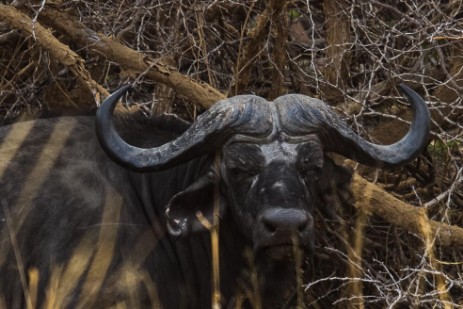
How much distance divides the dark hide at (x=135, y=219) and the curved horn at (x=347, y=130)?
10 centimetres

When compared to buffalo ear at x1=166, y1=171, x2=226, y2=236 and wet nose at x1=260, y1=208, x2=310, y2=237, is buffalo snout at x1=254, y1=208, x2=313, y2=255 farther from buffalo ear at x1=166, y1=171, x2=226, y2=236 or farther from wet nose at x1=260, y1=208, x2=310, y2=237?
buffalo ear at x1=166, y1=171, x2=226, y2=236

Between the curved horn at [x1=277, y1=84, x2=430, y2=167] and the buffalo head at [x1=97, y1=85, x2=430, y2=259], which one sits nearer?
the buffalo head at [x1=97, y1=85, x2=430, y2=259]

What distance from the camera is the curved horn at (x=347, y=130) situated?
16.6 ft

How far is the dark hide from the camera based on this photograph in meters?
4.98

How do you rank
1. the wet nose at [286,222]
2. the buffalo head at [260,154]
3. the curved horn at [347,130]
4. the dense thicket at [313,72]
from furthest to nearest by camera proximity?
the dense thicket at [313,72] < the curved horn at [347,130] < the buffalo head at [260,154] < the wet nose at [286,222]

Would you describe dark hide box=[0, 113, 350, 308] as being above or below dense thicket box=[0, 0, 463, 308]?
above

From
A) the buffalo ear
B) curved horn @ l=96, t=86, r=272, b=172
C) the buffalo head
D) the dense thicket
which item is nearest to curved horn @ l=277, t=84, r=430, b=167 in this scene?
the buffalo head

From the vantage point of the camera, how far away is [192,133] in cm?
504

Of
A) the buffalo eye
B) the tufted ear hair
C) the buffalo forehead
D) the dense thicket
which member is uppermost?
the buffalo forehead

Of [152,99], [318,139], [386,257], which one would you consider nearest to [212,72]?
[152,99]

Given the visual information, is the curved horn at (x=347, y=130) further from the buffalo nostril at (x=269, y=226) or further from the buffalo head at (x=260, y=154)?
the buffalo nostril at (x=269, y=226)

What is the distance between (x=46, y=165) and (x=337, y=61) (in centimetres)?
191

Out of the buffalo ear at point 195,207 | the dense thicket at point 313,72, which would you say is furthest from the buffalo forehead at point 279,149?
the dense thicket at point 313,72

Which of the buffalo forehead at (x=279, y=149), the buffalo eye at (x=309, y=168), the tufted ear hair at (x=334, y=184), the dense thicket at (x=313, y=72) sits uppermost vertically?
the buffalo forehead at (x=279, y=149)
